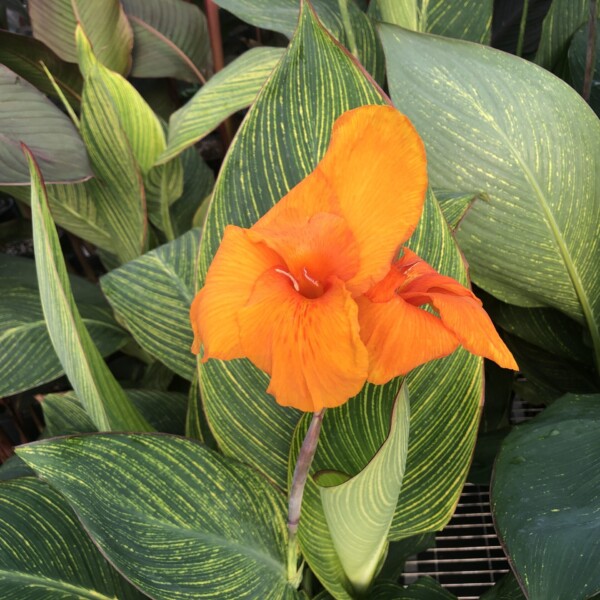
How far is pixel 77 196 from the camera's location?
3.01 ft

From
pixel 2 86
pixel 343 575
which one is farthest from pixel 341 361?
pixel 2 86

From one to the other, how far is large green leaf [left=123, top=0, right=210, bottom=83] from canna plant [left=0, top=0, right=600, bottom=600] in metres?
0.21

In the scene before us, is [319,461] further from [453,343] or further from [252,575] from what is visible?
[453,343]

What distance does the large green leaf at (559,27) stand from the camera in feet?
2.85

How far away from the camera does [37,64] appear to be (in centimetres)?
98

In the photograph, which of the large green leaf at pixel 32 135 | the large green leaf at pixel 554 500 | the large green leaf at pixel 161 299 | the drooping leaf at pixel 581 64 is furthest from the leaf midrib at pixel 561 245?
the large green leaf at pixel 32 135

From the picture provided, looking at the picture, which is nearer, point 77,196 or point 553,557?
point 553,557

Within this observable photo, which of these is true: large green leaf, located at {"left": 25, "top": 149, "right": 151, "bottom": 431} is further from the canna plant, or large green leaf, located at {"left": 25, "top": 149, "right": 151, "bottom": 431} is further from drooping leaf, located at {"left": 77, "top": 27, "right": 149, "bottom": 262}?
drooping leaf, located at {"left": 77, "top": 27, "right": 149, "bottom": 262}

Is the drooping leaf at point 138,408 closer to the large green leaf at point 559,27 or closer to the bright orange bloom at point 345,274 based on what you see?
the bright orange bloom at point 345,274

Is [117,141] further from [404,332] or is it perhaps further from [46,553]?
[404,332]

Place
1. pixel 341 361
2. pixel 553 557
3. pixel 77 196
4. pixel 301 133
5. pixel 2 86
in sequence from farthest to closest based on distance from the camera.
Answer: pixel 77 196, pixel 2 86, pixel 301 133, pixel 553 557, pixel 341 361

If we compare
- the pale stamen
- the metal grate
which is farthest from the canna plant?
the metal grate

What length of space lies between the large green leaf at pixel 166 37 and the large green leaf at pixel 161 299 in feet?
1.27

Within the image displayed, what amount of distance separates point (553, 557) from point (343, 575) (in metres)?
0.18
